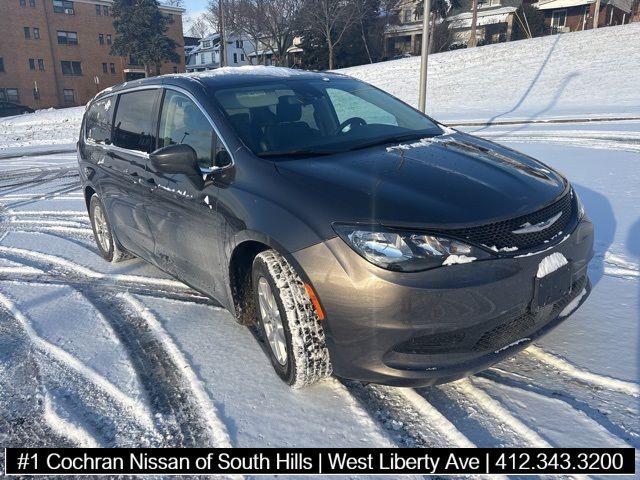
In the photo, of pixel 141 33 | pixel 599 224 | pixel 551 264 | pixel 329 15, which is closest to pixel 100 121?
pixel 551 264

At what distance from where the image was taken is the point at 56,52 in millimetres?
47500

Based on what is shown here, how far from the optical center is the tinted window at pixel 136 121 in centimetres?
409

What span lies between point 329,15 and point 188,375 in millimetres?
40521

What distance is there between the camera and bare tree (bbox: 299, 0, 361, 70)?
3912 centimetres

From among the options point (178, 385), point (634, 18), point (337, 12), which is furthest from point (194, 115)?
point (634, 18)

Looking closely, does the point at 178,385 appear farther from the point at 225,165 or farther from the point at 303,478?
the point at 225,165

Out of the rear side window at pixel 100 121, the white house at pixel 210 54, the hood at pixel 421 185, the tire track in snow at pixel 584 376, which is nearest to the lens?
the hood at pixel 421 185

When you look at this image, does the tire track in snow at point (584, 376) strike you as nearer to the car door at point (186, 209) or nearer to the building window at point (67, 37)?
the car door at point (186, 209)

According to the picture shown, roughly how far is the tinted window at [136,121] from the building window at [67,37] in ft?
169

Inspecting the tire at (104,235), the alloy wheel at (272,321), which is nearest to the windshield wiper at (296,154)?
the alloy wheel at (272,321)

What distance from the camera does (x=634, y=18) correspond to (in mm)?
46875

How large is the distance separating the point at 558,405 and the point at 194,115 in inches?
112

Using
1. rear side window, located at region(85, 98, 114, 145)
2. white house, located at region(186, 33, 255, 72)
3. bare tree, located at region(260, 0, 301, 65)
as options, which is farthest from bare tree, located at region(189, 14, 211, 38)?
rear side window, located at region(85, 98, 114, 145)

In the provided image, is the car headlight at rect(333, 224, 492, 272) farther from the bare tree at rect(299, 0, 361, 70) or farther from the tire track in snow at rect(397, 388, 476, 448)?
the bare tree at rect(299, 0, 361, 70)
